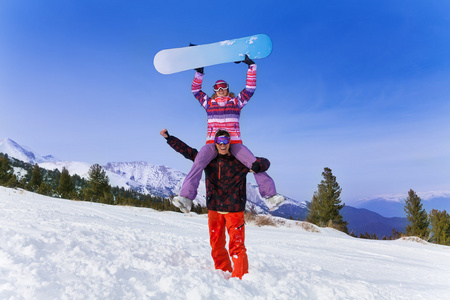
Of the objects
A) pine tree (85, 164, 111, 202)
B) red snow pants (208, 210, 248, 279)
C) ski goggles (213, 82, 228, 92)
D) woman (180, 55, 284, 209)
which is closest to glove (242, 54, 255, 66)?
woman (180, 55, 284, 209)

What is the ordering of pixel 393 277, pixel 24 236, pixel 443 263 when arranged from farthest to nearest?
pixel 443 263, pixel 393 277, pixel 24 236

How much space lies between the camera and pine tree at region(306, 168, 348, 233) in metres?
32.4

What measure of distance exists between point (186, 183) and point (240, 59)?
6.00 feet

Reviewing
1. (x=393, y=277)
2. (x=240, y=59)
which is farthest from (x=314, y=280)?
(x=240, y=59)

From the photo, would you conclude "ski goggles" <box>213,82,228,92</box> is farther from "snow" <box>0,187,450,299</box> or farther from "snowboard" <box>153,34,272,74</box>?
"snow" <box>0,187,450,299</box>

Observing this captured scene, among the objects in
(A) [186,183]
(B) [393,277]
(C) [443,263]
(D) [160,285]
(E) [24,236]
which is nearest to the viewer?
(D) [160,285]

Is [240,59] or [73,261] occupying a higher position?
[240,59]

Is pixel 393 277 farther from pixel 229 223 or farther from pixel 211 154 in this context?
pixel 211 154

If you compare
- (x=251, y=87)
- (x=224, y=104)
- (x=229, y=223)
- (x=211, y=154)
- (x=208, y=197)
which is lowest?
(x=229, y=223)

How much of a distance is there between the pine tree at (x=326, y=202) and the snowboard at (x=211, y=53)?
98.8ft

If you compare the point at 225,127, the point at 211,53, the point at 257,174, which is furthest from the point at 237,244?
the point at 211,53

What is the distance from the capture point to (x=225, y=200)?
3.71 meters

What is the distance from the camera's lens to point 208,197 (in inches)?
149

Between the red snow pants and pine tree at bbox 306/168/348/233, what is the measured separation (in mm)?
29957
